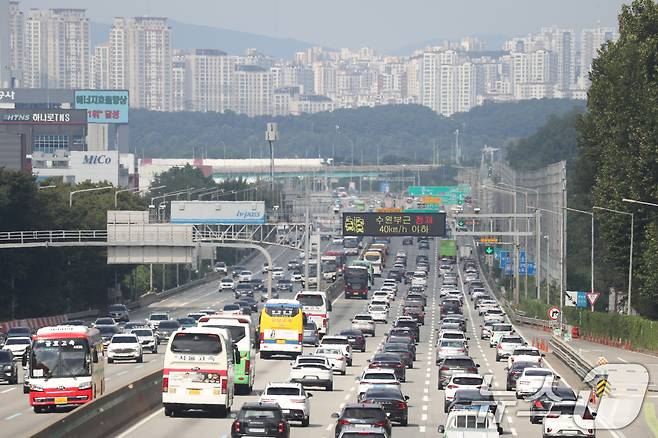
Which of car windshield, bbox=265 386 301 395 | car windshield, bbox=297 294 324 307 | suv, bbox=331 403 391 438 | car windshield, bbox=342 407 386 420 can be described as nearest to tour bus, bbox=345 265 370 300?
car windshield, bbox=297 294 324 307

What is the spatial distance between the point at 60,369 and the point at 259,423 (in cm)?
1019

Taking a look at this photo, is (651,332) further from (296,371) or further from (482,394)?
(482,394)

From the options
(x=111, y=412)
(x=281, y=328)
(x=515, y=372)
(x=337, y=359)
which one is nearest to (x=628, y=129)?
(x=281, y=328)

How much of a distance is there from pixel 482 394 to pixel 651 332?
37.9 metres

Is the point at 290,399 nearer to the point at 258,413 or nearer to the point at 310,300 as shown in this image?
the point at 258,413

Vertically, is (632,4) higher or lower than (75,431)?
higher

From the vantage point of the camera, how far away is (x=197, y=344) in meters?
49.5

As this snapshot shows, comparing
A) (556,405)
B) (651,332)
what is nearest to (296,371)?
(556,405)

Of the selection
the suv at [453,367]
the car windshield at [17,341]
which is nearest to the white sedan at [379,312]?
the car windshield at [17,341]

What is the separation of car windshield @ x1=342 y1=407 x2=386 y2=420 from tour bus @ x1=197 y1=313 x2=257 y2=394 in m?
12.9

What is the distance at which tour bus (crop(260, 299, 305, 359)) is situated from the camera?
3076 inches

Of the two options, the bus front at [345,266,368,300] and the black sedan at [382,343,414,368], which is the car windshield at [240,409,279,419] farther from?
the bus front at [345,266,368,300]

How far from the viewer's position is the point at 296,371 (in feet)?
205

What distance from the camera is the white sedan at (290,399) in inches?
1923
